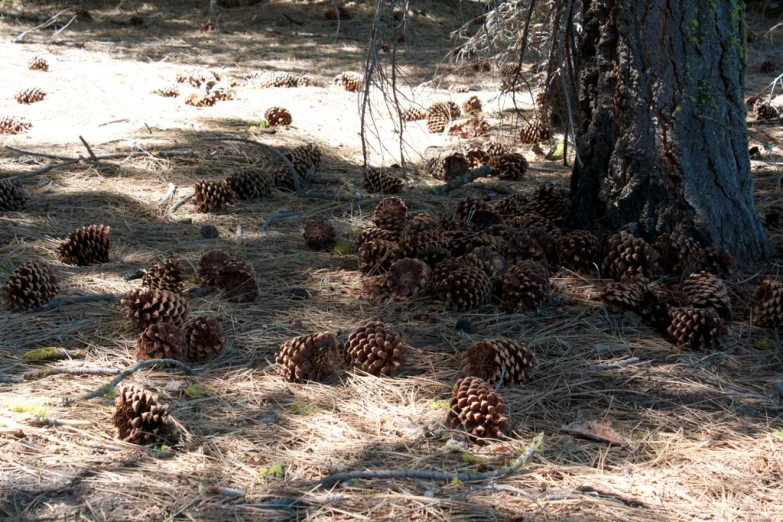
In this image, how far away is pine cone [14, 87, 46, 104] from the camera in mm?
6809

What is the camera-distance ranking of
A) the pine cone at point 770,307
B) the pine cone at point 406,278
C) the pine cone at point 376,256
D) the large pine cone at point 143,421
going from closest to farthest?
1. the large pine cone at point 143,421
2. the pine cone at point 770,307
3. the pine cone at point 406,278
4. the pine cone at point 376,256

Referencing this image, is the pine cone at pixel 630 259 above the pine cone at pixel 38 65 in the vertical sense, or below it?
below

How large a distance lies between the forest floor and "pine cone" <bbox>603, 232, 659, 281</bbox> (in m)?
0.10

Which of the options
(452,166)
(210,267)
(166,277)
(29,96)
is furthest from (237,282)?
(29,96)

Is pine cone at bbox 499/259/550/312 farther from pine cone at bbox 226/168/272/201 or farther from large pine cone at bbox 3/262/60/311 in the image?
pine cone at bbox 226/168/272/201

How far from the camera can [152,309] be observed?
9.83 feet

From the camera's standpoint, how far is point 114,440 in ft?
7.47

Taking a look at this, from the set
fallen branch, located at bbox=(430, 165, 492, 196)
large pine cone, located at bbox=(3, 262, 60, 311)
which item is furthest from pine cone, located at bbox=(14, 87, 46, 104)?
large pine cone, located at bbox=(3, 262, 60, 311)

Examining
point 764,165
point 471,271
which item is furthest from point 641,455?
point 764,165

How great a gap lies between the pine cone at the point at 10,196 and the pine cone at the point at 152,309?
1.89 metres

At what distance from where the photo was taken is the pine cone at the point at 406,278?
3.33m

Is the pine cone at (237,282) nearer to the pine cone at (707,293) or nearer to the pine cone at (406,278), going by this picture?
the pine cone at (406,278)

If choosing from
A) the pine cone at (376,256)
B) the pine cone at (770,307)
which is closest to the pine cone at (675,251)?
the pine cone at (770,307)

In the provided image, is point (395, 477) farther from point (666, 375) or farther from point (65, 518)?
point (666, 375)
